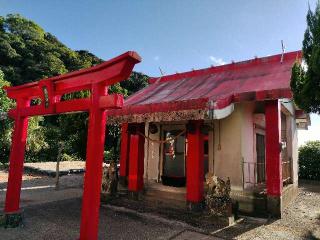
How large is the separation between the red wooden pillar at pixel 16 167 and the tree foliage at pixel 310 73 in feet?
22.0

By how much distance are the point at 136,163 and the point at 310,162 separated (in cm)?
1309

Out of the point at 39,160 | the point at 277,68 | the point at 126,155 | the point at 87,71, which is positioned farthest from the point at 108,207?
the point at 39,160

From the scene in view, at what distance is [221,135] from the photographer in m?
9.04

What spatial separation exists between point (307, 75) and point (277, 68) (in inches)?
194

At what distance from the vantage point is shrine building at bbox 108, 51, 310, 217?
7602mm

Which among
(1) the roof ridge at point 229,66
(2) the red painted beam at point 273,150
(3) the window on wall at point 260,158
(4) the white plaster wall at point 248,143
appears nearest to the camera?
(2) the red painted beam at point 273,150

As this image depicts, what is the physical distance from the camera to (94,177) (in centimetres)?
498

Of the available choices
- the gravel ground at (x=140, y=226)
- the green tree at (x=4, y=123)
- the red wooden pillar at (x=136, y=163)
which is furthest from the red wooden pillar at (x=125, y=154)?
the green tree at (x=4, y=123)

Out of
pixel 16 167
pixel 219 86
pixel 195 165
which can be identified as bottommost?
pixel 16 167

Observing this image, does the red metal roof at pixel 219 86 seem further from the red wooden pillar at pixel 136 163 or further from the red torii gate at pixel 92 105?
the red torii gate at pixel 92 105

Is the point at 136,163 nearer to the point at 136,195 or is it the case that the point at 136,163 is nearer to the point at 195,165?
the point at 136,195

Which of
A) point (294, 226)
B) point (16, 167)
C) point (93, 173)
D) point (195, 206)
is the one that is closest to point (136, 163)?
point (195, 206)

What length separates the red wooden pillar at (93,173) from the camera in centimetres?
488

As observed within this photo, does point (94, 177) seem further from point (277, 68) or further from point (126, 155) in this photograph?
point (277, 68)
